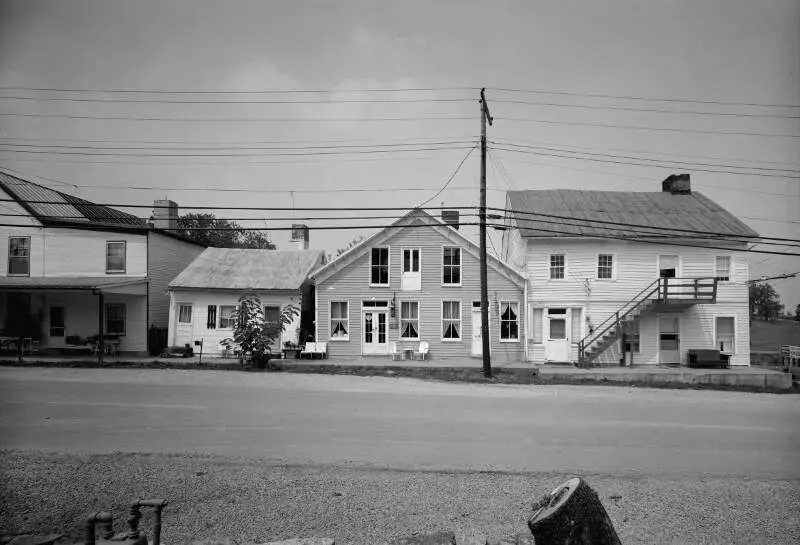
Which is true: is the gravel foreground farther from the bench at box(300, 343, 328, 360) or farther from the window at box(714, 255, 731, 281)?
the window at box(714, 255, 731, 281)

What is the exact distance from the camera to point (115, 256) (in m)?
25.5

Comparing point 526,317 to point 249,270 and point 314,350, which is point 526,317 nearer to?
point 314,350

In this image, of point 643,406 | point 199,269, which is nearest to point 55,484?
point 643,406

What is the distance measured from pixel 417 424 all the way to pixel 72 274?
21548mm

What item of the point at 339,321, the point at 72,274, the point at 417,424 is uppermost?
the point at 72,274

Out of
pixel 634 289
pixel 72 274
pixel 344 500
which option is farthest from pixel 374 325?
pixel 344 500

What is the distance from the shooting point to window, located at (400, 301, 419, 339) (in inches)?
973

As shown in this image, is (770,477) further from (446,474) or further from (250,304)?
(250,304)

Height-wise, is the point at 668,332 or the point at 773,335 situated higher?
the point at 668,332

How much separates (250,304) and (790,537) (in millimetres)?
18503

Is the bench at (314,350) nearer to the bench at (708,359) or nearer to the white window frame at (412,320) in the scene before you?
the white window frame at (412,320)

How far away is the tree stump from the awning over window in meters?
22.8

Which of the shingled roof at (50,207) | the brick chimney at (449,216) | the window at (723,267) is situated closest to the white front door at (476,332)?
the brick chimney at (449,216)

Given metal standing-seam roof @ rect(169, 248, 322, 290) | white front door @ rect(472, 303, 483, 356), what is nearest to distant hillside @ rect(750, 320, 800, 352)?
white front door @ rect(472, 303, 483, 356)
